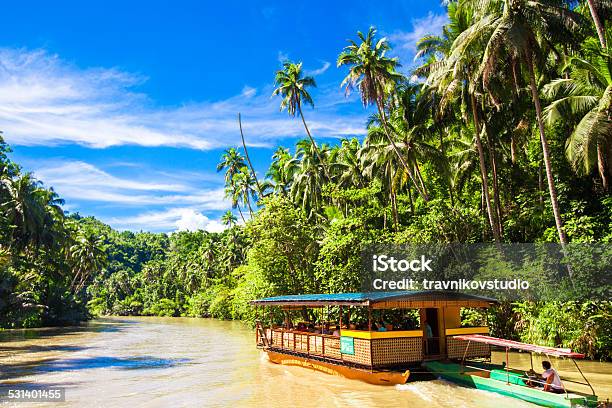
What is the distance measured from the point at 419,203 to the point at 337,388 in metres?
24.4

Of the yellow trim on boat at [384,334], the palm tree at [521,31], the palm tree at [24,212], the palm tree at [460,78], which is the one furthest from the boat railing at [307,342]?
the palm tree at [24,212]

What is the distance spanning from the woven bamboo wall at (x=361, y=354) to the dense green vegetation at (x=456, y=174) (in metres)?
9.62

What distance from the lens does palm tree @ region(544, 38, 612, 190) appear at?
58.7 ft

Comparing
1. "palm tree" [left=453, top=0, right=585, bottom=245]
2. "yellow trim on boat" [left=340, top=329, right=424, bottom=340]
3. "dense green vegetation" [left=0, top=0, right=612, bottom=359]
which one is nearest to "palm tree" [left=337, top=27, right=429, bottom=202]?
"dense green vegetation" [left=0, top=0, right=612, bottom=359]

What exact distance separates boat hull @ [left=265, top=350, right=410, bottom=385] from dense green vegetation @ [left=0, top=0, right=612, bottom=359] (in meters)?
8.78

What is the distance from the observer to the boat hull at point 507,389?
33.0 ft

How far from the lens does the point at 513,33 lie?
61.2 ft

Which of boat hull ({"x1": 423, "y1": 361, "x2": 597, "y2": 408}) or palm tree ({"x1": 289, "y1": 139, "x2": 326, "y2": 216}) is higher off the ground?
palm tree ({"x1": 289, "y1": 139, "x2": 326, "y2": 216})

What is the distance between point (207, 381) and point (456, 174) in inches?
894

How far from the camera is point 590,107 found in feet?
66.6

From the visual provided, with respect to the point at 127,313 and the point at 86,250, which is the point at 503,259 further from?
the point at 127,313

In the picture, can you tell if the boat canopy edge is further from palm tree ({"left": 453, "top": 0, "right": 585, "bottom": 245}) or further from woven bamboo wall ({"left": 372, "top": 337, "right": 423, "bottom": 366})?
palm tree ({"left": 453, "top": 0, "right": 585, "bottom": 245})

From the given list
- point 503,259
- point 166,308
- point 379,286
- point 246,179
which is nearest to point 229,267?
point 246,179

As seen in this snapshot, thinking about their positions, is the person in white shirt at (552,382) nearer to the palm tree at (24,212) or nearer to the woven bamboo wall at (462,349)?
the woven bamboo wall at (462,349)
